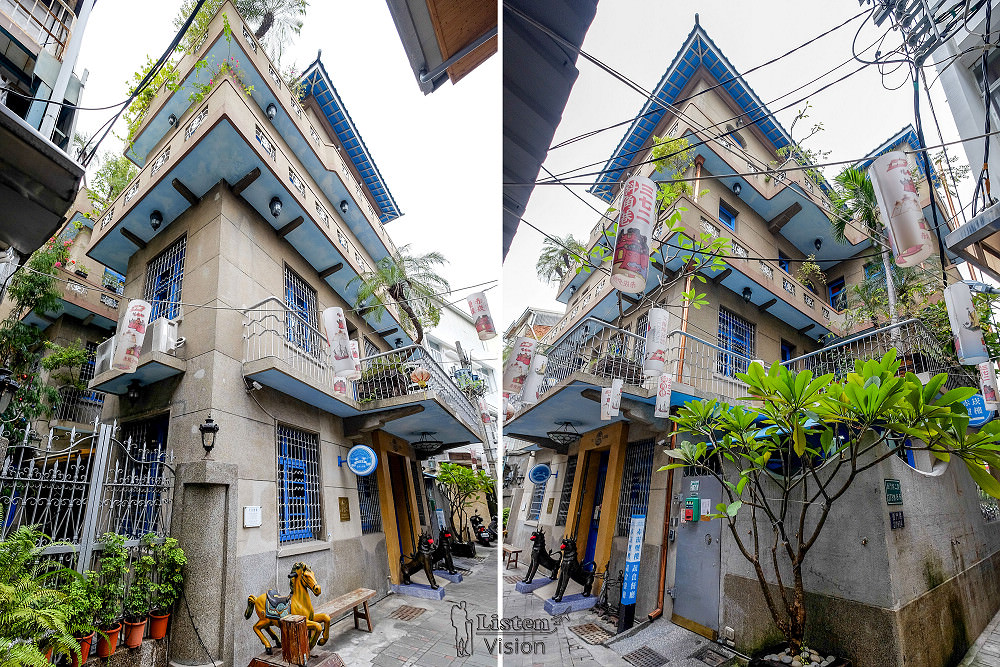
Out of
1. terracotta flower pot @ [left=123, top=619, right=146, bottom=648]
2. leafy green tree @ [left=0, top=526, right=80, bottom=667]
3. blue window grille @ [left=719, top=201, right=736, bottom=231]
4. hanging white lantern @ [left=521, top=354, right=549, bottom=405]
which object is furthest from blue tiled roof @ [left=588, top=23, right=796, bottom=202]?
terracotta flower pot @ [left=123, top=619, right=146, bottom=648]

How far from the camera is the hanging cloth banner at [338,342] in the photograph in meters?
5.20

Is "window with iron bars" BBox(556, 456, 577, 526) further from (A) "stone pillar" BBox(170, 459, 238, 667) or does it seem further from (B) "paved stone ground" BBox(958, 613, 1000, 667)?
(B) "paved stone ground" BBox(958, 613, 1000, 667)

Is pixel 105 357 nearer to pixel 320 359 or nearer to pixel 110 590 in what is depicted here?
pixel 320 359

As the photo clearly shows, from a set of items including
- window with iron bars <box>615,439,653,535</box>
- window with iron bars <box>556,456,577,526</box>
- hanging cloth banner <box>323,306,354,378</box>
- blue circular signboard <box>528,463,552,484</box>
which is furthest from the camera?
blue circular signboard <box>528,463,552,484</box>

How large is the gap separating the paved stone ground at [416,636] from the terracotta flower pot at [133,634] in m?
1.57

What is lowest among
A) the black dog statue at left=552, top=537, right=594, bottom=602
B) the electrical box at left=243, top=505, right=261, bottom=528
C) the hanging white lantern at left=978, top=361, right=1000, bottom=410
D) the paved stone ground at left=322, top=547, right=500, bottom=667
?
the paved stone ground at left=322, top=547, right=500, bottom=667

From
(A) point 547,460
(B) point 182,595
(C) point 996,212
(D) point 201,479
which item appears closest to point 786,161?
(C) point 996,212

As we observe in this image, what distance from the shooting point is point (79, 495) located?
3.76 meters

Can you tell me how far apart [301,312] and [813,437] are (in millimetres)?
5659

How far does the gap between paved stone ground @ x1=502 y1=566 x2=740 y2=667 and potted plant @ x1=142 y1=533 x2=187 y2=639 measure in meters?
2.64

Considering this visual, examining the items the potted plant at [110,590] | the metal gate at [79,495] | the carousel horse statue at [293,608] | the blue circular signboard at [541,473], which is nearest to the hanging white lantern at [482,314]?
the blue circular signboard at [541,473]

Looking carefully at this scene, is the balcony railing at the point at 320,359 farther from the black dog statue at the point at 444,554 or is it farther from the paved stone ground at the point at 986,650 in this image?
the paved stone ground at the point at 986,650

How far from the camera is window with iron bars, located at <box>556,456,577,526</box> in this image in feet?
21.4

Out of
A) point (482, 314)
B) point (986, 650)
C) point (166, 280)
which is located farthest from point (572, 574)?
point (166, 280)
